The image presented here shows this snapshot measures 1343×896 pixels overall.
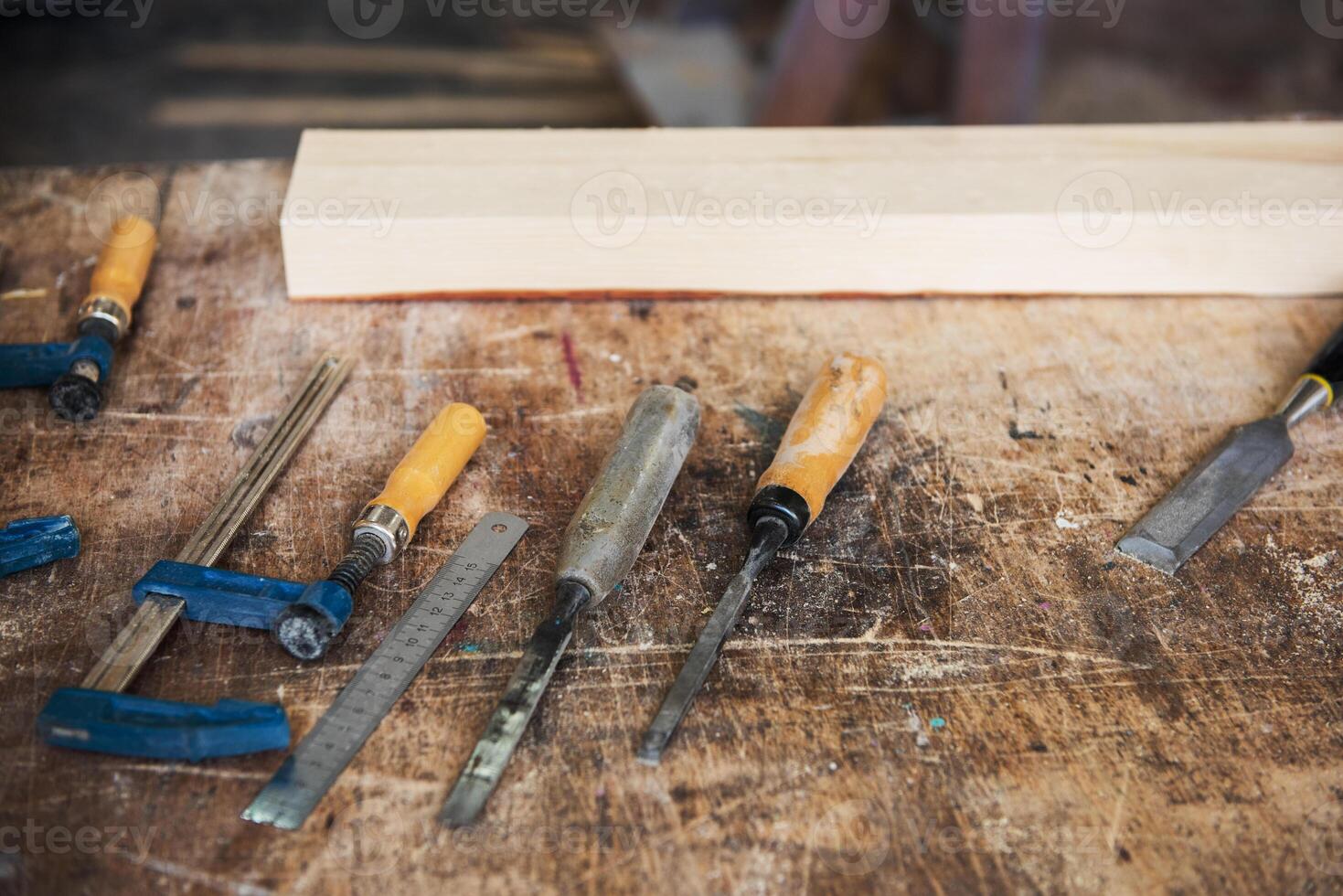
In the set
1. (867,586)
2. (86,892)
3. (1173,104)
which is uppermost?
(1173,104)

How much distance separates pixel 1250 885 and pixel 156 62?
504 cm

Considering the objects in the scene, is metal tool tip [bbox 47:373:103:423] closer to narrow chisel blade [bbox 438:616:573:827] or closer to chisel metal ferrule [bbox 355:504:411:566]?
chisel metal ferrule [bbox 355:504:411:566]

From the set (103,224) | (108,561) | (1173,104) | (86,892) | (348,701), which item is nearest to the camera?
(86,892)

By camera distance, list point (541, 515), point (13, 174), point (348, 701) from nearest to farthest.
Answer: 1. point (348, 701)
2. point (541, 515)
3. point (13, 174)

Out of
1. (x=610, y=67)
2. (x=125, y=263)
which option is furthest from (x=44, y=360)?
(x=610, y=67)

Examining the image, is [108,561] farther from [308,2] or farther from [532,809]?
[308,2]

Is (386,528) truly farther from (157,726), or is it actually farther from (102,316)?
(102,316)

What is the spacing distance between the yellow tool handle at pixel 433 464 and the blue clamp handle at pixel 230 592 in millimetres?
172

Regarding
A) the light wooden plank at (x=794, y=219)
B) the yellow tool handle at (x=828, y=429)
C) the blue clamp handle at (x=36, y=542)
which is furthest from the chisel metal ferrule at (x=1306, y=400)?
the blue clamp handle at (x=36, y=542)

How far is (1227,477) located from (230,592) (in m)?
1.45

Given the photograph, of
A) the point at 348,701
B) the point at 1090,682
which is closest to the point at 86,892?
the point at 348,701

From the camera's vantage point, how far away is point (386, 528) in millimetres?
1515

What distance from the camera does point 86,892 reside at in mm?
1167

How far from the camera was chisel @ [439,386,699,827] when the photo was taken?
1.29 meters
